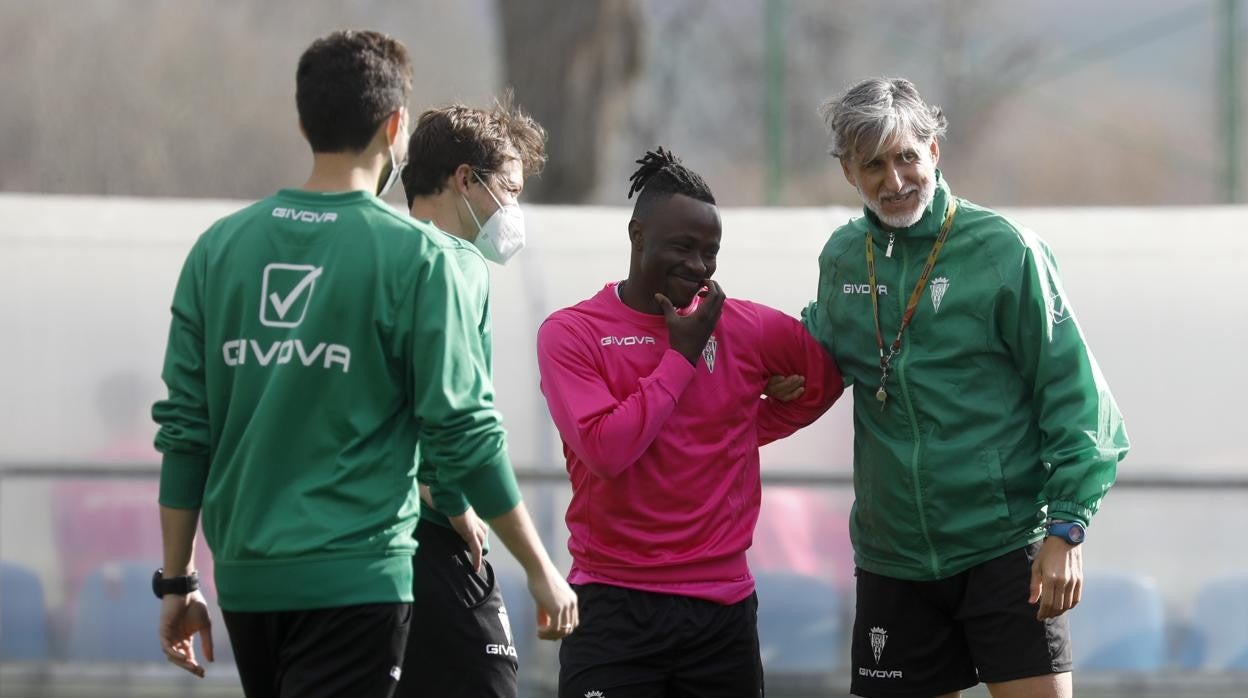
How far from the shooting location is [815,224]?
659 centimetres

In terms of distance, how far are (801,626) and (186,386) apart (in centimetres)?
333

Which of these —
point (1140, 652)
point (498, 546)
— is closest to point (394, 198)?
point (498, 546)

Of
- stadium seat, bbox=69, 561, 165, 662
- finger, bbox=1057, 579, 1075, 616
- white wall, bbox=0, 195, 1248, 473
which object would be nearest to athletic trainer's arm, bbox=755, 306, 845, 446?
finger, bbox=1057, 579, 1075, 616

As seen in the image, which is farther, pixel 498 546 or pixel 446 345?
pixel 498 546

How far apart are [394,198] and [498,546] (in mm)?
6826

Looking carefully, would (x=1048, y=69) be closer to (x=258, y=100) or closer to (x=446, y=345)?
(x=258, y=100)

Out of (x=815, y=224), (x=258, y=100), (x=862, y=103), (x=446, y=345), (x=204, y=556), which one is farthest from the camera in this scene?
(x=258, y=100)

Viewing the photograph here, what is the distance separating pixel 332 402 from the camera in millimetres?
3125

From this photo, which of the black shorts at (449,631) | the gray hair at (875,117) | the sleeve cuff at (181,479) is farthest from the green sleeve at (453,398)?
the gray hair at (875,117)

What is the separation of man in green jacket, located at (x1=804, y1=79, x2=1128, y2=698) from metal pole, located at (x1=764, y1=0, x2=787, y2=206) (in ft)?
24.9

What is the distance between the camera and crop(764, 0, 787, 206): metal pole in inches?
459

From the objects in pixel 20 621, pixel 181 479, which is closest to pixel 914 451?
pixel 181 479

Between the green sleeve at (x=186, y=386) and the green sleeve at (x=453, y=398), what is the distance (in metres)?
0.45

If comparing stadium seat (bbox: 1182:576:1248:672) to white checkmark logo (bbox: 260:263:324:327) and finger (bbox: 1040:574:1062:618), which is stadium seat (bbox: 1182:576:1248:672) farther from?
white checkmark logo (bbox: 260:263:324:327)
